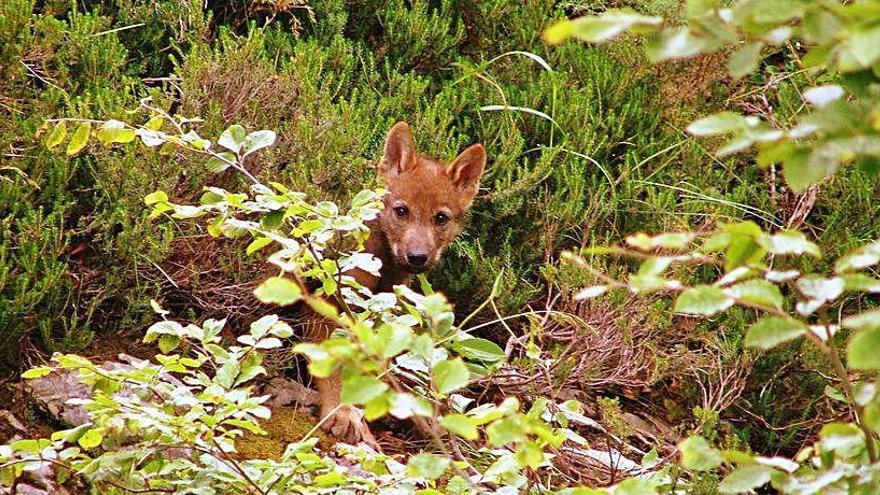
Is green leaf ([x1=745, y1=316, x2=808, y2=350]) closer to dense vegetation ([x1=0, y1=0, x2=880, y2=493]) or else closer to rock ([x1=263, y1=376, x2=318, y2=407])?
dense vegetation ([x1=0, y1=0, x2=880, y2=493])

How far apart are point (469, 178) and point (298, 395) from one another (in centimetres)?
135

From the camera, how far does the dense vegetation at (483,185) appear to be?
4.56 meters

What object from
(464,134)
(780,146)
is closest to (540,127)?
(464,134)

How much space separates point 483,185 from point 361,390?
175 inches

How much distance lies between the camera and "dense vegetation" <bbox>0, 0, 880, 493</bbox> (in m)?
4.56

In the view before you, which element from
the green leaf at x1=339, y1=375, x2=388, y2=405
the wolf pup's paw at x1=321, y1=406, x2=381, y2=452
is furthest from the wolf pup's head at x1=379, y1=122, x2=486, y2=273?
the green leaf at x1=339, y1=375, x2=388, y2=405

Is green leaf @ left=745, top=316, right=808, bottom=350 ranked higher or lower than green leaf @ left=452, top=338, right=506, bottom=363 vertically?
higher

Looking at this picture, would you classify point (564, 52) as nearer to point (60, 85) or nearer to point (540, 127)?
point (540, 127)

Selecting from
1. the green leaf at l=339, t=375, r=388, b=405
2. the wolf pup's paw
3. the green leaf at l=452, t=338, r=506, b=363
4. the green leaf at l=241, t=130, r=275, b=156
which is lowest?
the wolf pup's paw

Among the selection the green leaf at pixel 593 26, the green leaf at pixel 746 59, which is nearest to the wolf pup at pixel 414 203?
the green leaf at pixel 746 59

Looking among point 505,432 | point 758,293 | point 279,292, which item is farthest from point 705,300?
point 279,292

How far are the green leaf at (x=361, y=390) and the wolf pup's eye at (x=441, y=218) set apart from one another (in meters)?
3.93

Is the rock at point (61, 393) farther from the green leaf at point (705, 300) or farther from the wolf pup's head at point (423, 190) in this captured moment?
the green leaf at point (705, 300)

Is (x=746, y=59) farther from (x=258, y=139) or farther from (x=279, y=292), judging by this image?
(x=258, y=139)
